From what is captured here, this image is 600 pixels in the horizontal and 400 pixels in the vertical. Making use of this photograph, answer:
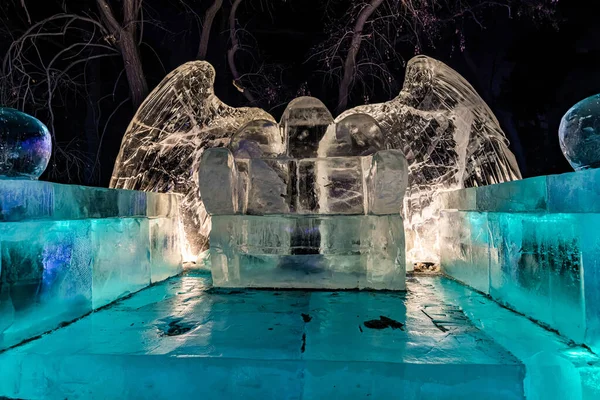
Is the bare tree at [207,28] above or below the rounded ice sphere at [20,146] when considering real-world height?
above

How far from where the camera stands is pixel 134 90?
6.84 meters

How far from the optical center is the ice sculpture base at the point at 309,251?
3.35 metres

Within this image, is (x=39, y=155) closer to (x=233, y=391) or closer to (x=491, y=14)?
(x=233, y=391)

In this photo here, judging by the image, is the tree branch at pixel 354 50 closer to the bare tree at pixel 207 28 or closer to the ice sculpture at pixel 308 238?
the bare tree at pixel 207 28

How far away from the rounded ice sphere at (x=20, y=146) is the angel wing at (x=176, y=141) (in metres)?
→ 2.25

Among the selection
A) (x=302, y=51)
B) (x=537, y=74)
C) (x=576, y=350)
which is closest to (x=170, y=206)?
(x=576, y=350)

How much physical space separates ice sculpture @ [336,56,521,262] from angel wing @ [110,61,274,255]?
1.80 m

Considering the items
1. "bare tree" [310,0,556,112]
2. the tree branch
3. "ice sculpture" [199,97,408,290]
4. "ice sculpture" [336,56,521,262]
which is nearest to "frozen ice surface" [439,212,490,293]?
"ice sculpture" [336,56,521,262]

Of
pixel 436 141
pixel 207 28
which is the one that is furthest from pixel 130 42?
pixel 436 141

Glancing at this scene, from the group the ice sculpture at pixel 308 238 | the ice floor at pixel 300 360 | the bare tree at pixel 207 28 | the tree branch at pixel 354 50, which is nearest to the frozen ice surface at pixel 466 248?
the ice sculpture at pixel 308 238

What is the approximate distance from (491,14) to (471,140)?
7.32 metres

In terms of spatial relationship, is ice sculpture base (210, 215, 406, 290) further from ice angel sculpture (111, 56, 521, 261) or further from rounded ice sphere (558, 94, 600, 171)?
rounded ice sphere (558, 94, 600, 171)

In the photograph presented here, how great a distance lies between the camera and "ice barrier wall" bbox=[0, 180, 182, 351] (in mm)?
2053

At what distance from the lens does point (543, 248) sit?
7.37 ft
